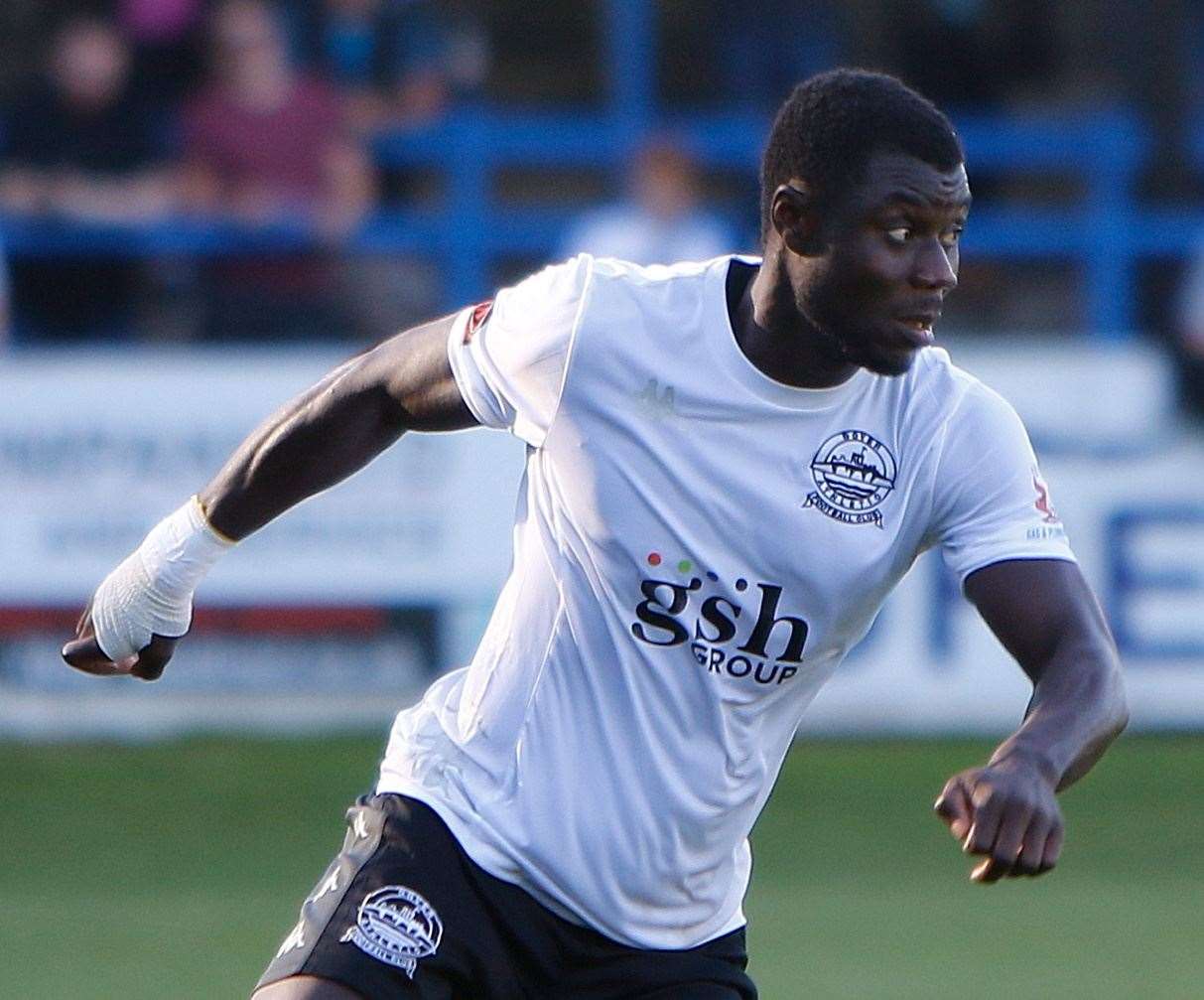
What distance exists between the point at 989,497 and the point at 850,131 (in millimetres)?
633

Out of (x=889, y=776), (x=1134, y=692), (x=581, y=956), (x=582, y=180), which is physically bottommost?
(x=581, y=956)

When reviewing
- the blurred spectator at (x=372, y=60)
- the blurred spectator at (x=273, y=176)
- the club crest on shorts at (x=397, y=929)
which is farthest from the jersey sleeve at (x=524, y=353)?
the blurred spectator at (x=372, y=60)

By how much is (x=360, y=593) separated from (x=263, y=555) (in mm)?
439

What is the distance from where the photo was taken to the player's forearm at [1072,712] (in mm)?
3594

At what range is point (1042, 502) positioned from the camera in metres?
4.08

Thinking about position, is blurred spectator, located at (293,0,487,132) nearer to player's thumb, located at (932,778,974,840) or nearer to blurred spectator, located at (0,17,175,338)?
blurred spectator, located at (0,17,175,338)

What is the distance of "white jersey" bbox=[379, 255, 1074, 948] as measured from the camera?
409cm

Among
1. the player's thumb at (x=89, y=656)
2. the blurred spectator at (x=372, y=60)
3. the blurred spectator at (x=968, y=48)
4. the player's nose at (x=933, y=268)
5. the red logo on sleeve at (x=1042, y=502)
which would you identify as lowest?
the player's thumb at (x=89, y=656)

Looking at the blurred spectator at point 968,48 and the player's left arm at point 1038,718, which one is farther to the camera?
the blurred spectator at point 968,48

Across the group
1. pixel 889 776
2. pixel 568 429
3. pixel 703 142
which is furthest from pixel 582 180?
pixel 568 429

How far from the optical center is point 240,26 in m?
10.9

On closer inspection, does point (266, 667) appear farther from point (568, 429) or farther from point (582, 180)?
point (568, 429)

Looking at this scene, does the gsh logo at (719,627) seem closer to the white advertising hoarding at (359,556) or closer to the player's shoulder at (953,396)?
the player's shoulder at (953,396)

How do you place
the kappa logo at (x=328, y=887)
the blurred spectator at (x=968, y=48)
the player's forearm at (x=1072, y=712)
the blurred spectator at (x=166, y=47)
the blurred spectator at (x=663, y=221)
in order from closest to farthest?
the player's forearm at (x=1072, y=712), the kappa logo at (x=328, y=887), the blurred spectator at (x=663, y=221), the blurred spectator at (x=166, y=47), the blurred spectator at (x=968, y=48)
